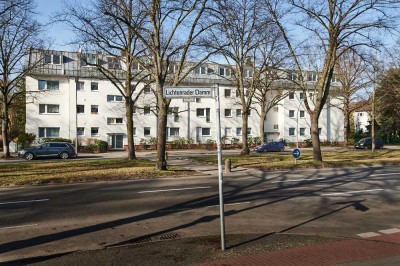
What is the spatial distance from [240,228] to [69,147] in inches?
1126

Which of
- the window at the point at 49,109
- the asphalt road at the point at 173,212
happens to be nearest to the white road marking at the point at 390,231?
the asphalt road at the point at 173,212

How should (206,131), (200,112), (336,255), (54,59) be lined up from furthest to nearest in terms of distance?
(206,131)
(200,112)
(54,59)
(336,255)

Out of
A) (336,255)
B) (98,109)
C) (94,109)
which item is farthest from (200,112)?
(336,255)

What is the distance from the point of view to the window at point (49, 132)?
44.4 m

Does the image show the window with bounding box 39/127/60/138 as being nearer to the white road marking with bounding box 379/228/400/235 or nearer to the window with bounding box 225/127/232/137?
the window with bounding box 225/127/232/137

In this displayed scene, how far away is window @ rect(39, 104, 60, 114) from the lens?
4459cm

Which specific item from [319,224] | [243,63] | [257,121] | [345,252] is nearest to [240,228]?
[319,224]

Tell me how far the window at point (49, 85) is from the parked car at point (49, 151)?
14.3m

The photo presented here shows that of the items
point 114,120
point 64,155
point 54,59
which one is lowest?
point 64,155

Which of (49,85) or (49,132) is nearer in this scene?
(49,132)

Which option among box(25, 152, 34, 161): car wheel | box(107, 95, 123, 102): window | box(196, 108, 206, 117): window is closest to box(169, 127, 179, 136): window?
box(196, 108, 206, 117): window

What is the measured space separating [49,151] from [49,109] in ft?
45.9

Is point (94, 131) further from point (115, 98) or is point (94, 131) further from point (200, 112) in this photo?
point (200, 112)

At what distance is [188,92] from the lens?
629cm
